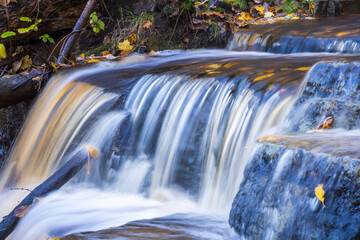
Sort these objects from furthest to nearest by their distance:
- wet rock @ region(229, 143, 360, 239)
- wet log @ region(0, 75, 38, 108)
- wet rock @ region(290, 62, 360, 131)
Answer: wet log @ region(0, 75, 38, 108) < wet rock @ region(290, 62, 360, 131) < wet rock @ region(229, 143, 360, 239)

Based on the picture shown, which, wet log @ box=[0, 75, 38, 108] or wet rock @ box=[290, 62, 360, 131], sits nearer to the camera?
wet rock @ box=[290, 62, 360, 131]

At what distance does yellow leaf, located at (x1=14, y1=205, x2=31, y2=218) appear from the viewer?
374cm

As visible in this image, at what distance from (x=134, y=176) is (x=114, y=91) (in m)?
1.17

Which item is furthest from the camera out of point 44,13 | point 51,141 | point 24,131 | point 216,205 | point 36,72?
point 44,13

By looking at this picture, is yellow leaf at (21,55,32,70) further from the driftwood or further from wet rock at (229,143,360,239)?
wet rock at (229,143,360,239)

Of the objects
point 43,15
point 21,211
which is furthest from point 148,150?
point 43,15

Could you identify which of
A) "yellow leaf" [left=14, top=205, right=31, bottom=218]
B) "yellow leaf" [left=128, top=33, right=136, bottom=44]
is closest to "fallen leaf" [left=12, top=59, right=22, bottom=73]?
"yellow leaf" [left=128, top=33, right=136, bottom=44]

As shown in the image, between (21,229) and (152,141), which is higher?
(152,141)

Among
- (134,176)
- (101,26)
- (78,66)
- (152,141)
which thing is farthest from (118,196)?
(101,26)

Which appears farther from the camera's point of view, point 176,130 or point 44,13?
point 44,13

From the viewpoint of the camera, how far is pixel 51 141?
5.12 meters

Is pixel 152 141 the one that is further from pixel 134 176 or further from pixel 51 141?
pixel 51 141

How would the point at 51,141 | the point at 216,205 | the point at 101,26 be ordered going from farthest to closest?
the point at 101,26 < the point at 51,141 < the point at 216,205

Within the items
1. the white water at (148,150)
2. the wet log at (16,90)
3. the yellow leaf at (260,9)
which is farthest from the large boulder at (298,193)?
the yellow leaf at (260,9)
